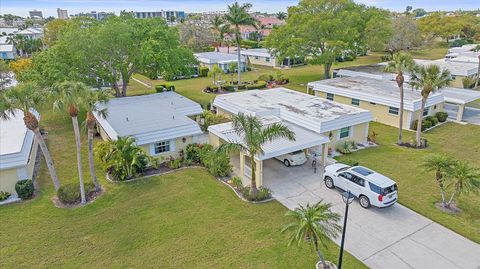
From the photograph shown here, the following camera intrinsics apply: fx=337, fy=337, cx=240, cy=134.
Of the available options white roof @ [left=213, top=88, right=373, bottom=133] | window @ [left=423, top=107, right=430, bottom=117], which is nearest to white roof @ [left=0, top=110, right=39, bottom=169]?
white roof @ [left=213, top=88, right=373, bottom=133]

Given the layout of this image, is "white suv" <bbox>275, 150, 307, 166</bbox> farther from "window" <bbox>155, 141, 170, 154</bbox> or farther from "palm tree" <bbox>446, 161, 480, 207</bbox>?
"palm tree" <bbox>446, 161, 480, 207</bbox>

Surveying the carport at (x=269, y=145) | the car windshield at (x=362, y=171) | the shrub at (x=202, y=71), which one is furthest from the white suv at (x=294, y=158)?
the shrub at (x=202, y=71)

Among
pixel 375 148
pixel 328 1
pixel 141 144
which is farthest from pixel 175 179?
pixel 328 1

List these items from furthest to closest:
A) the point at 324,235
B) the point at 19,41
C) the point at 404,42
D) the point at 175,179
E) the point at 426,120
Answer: the point at 19,41 < the point at 404,42 < the point at 426,120 < the point at 175,179 < the point at 324,235

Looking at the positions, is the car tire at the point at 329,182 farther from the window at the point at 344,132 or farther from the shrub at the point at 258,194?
the window at the point at 344,132

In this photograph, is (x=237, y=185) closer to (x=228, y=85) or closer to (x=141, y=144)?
(x=141, y=144)

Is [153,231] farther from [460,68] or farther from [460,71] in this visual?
[460,68]
